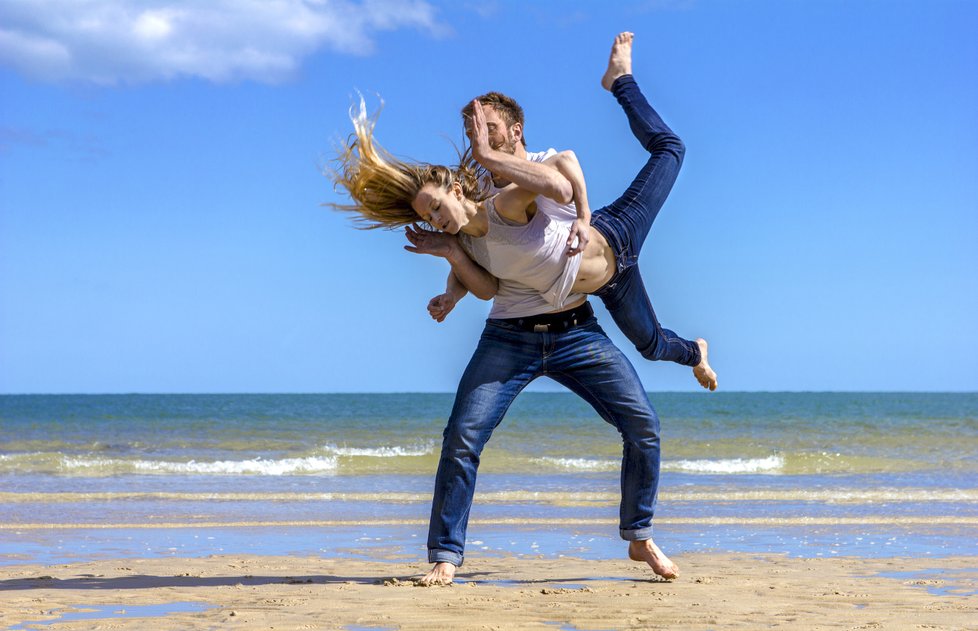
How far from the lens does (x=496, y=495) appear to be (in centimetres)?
1080

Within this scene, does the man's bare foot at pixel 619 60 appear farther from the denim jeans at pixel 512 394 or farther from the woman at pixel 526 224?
the denim jeans at pixel 512 394

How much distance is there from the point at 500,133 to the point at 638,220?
81 centimetres

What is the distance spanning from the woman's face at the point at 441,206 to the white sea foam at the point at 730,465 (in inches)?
435

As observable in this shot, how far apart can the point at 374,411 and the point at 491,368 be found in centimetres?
3847

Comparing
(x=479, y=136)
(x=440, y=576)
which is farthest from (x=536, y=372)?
(x=479, y=136)

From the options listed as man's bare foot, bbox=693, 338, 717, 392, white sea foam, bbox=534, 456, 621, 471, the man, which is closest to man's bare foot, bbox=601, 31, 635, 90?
the man

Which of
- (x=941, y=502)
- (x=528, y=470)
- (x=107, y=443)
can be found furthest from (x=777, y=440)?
(x=107, y=443)

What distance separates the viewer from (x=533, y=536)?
24.9 ft

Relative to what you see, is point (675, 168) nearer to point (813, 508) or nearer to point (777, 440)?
point (813, 508)

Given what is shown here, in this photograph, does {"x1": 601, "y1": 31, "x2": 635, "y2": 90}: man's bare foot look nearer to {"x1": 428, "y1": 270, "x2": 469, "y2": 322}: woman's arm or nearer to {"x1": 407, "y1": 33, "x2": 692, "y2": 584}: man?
{"x1": 407, "y1": 33, "x2": 692, "y2": 584}: man

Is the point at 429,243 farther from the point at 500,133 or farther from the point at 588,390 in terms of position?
the point at 588,390

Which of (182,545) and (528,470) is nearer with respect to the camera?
(182,545)

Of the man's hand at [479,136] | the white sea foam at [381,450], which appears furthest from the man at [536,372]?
the white sea foam at [381,450]

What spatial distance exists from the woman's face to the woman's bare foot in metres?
1.81
